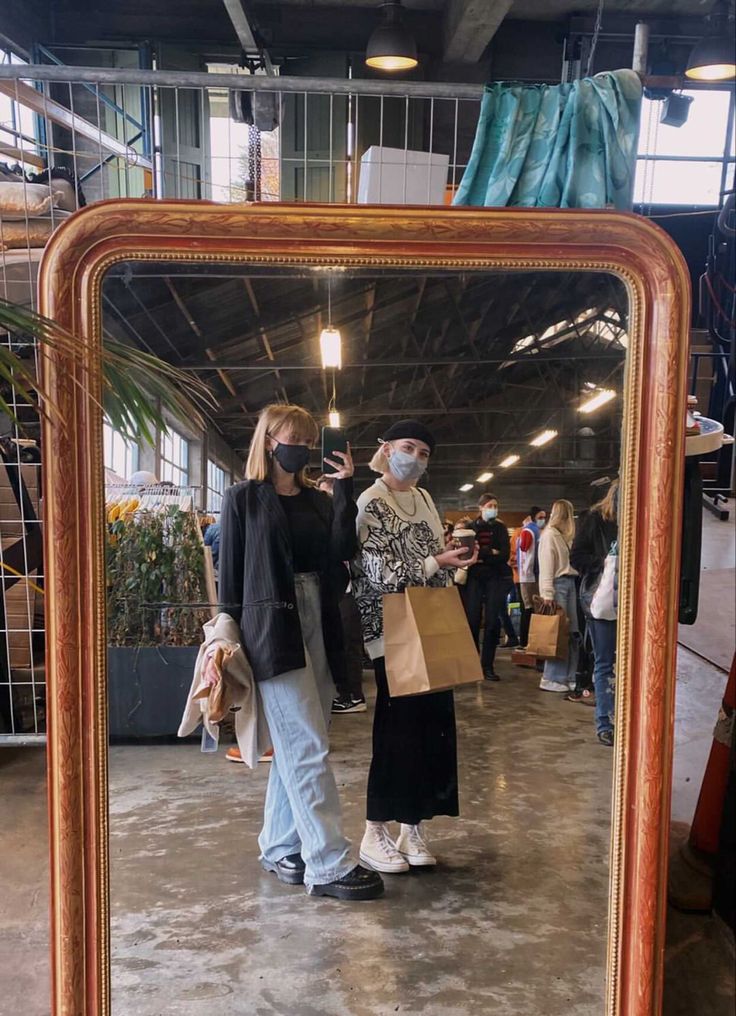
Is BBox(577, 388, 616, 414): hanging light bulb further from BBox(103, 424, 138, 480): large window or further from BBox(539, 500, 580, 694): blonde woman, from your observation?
BBox(103, 424, 138, 480): large window

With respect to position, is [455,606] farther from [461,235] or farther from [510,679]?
[461,235]

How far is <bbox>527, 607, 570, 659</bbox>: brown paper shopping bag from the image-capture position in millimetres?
1828

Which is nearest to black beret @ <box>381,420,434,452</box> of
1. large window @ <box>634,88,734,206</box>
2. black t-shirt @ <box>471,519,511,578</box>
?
black t-shirt @ <box>471,519,511,578</box>

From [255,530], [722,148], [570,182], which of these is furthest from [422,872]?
[722,148]

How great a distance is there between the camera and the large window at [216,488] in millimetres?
1753

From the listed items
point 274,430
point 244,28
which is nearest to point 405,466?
point 274,430

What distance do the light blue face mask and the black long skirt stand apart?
0.42 m

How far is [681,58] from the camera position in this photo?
787cm

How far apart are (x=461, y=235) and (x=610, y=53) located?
7.55 metres

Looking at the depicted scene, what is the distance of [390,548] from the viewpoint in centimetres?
182

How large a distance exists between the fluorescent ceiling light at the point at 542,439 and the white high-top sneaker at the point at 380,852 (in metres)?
0.96

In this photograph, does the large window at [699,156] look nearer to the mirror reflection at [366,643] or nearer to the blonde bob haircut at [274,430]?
the mirror reflection at [366,643]

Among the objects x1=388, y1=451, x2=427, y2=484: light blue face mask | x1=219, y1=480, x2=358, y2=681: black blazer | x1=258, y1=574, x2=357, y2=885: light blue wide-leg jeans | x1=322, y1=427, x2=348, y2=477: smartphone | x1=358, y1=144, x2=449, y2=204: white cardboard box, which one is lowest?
x1=258, y1=574, x2=357, y2=885: light blue wide-leg jeans

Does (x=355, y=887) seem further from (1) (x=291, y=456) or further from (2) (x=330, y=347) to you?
(2) (x=330, y=347)
